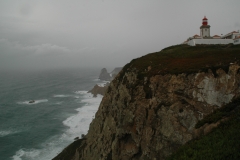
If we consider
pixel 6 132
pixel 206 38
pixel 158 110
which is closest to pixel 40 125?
pixel 6 132

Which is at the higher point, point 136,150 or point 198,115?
point 198,115

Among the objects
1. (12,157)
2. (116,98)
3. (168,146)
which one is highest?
(116,98)

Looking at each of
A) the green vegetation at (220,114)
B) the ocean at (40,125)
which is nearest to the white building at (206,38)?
the green vegetation at (220,114)

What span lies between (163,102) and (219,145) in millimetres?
17259

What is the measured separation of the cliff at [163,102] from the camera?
24.7m

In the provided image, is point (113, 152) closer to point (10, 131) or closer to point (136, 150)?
point (136, 150)

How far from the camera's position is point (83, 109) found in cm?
8700

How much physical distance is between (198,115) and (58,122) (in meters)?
57.0

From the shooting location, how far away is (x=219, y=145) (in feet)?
33.9

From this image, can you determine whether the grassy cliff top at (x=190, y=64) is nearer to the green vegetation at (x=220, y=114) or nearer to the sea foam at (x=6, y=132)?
the green vegetation at (x=220, y=114)

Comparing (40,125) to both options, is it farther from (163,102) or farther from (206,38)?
(206,38)

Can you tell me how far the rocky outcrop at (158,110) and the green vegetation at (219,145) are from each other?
493 inches

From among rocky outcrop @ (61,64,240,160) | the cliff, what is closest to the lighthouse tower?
the cliff

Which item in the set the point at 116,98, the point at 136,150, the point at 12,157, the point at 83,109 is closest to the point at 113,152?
the point at 136,150
